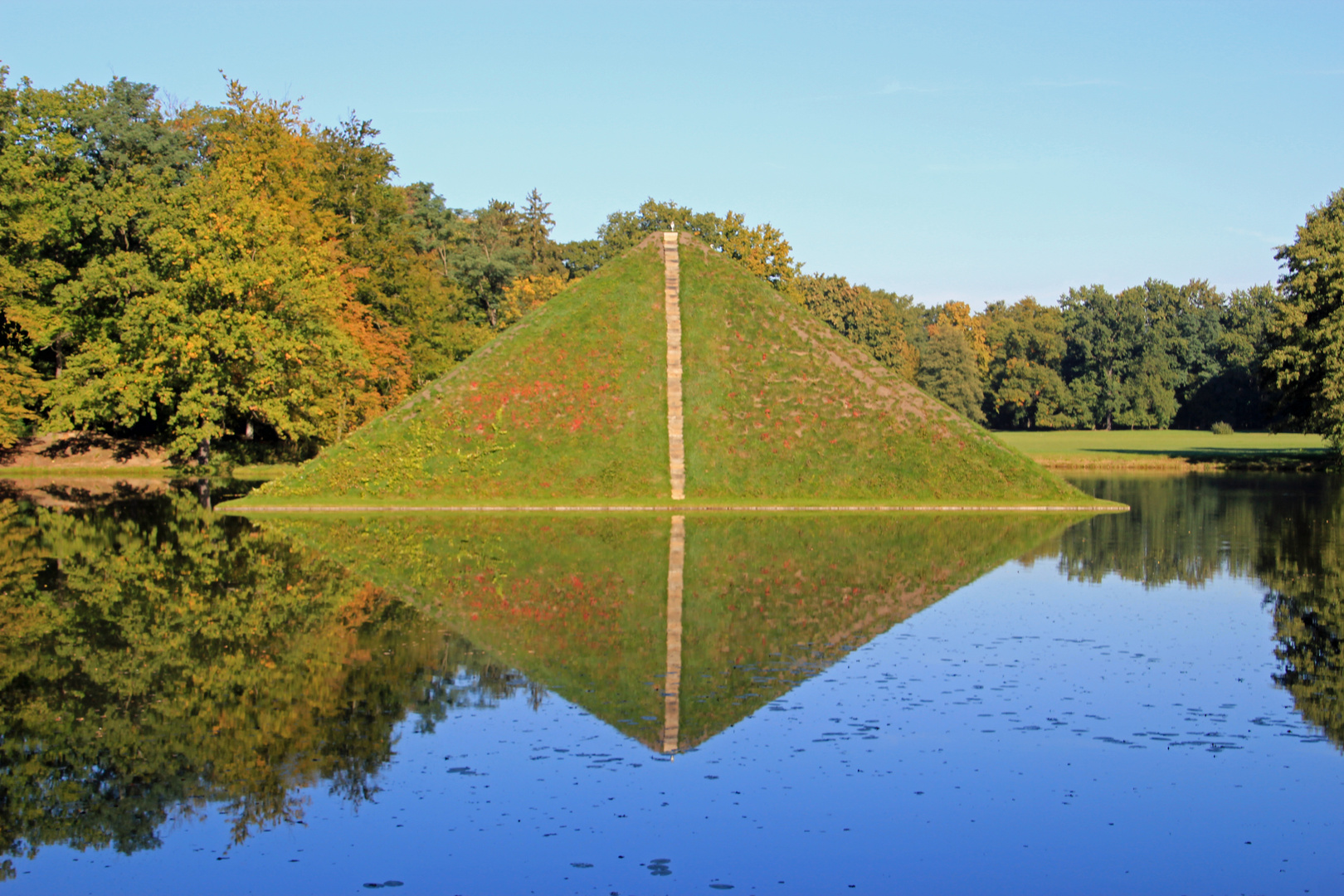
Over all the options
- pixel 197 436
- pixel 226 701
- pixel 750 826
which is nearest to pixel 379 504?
pixel 197 436

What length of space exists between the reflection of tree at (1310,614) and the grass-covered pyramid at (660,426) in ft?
40.3

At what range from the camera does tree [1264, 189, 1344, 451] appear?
62.9 m

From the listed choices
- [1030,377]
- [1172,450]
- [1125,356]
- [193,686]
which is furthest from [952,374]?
[193,686]

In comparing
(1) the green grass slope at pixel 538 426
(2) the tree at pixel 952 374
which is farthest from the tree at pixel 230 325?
(2) the tree at pixel 952 374

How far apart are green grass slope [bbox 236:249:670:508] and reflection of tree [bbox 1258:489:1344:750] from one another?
21.6 metres

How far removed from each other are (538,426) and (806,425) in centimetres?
1113

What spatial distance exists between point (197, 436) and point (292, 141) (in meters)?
18.6

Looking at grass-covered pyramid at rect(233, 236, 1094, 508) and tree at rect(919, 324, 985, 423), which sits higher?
tree at rect(919, 324, 985, 423)

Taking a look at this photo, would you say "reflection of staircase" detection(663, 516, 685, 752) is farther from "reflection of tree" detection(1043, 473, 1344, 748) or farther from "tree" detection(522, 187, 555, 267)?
"tree" detection(522, 187, 555, 267)

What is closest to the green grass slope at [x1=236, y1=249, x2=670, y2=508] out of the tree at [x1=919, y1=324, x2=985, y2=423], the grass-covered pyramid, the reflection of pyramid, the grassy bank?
the grass-covered pyramid

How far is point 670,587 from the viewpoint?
2395cm

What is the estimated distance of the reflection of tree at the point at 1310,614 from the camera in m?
16.1

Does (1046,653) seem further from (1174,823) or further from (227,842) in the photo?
(227,842)

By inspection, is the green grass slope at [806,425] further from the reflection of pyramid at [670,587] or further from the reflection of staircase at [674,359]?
the reflection of pyramid at [670,587]
